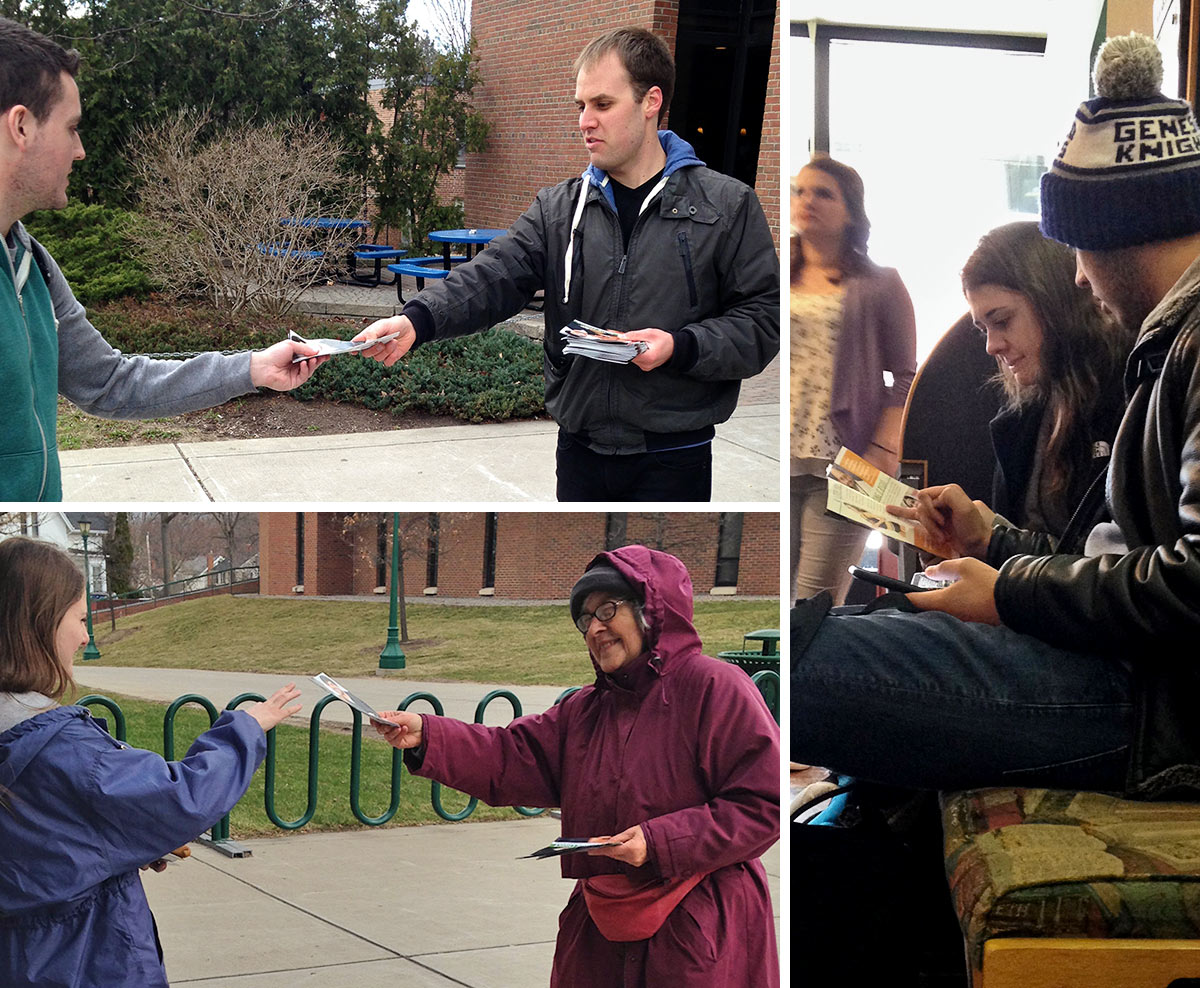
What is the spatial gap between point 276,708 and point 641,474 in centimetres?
117

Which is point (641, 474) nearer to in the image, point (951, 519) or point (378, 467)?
point (951, 519)

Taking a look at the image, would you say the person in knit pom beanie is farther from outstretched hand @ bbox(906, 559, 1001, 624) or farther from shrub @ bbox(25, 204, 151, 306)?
shrub @ bbox(25, 204, 151, 306)

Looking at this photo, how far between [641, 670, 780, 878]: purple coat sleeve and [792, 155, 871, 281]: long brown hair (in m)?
0.80

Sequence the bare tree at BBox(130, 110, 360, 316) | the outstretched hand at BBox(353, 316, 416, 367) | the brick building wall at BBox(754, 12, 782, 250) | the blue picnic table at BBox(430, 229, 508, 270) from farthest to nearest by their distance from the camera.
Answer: the blue picnic table at BBox(430, 229, 508, 270)
the bare tree at BBox(130, 110, 360, 316)
the brick building wall at BBox(754, 12, 782, 250)
the outstretched hand at BBox(353, 316, 416, 367)

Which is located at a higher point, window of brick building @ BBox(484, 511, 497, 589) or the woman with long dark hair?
the woman with long dark hair

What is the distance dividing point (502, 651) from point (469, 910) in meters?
0.48

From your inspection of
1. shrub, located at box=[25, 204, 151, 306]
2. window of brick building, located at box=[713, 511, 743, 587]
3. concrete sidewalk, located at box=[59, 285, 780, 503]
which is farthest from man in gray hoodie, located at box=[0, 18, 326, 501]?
shrub, located at box=[25, 204, 151, 306]

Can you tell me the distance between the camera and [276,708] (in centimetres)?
225

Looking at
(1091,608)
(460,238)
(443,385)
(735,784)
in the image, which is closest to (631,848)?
(735,784)

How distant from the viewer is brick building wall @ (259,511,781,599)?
90.9 inches

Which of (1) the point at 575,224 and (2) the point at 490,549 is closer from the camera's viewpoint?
(2) the point at 490,549

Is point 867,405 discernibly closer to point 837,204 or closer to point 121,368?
point 837,204

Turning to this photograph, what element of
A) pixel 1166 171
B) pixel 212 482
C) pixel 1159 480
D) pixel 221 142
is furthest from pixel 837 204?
pixel 221 142

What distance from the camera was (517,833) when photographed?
2.31 m
